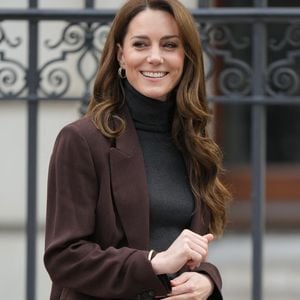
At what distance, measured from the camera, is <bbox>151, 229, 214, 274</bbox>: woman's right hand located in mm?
2504

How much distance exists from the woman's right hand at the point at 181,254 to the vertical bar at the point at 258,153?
193 cm

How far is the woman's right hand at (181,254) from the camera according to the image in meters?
2.50

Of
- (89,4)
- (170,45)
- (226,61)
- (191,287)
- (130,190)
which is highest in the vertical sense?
(89,4)

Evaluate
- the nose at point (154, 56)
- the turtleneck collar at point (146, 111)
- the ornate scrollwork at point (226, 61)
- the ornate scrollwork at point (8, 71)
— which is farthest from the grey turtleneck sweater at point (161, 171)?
the ornate scrollwork at point (8, 71)

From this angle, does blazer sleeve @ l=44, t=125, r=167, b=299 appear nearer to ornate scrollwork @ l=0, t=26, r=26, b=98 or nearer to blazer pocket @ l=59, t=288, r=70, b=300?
blazer pocket @ l=59, t=288, r=70, b=300

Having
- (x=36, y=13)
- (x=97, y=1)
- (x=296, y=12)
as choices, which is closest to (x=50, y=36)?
(x=97, y=1)

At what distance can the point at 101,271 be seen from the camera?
256cm

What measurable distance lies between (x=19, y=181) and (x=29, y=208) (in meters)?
1.35

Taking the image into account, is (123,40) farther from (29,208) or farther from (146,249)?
(29,208)

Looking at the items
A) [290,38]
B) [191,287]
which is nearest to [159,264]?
[191,287]

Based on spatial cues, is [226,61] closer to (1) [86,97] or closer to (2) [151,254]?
(1) [86,97]

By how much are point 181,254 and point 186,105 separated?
46 centimetres

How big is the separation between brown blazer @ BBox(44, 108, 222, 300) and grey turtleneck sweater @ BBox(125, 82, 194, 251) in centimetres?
5

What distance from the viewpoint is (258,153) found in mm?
4445
